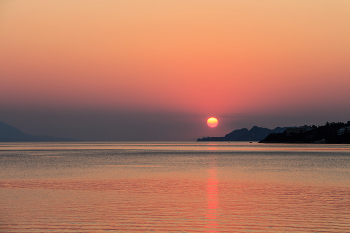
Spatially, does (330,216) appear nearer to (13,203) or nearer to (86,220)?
(86,220)

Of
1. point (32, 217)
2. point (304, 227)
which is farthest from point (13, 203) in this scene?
point (304, 227)

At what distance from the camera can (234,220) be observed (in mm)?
21453

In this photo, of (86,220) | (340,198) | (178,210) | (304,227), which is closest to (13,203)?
(86,220)

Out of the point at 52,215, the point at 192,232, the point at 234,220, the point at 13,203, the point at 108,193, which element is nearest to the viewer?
the point at 192,232

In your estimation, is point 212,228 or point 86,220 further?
point 86,220

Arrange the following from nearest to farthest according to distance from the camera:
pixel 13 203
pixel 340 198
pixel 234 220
A: pixel 234 220, pixel 13 203, pixel 340 198

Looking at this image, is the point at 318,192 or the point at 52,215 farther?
the point at 318,192

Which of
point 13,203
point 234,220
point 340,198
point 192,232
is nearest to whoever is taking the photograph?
point 192,232

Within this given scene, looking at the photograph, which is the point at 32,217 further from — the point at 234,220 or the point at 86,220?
the point at 234,220

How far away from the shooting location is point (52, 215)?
23000 mm

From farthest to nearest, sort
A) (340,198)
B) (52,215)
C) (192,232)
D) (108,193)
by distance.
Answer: (108,193)
(340,198)
(52,215)
(192,232)

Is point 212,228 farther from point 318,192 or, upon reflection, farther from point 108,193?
point 318,192

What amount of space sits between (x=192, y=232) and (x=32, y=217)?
9.59 metres

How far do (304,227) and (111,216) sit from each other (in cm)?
1039
